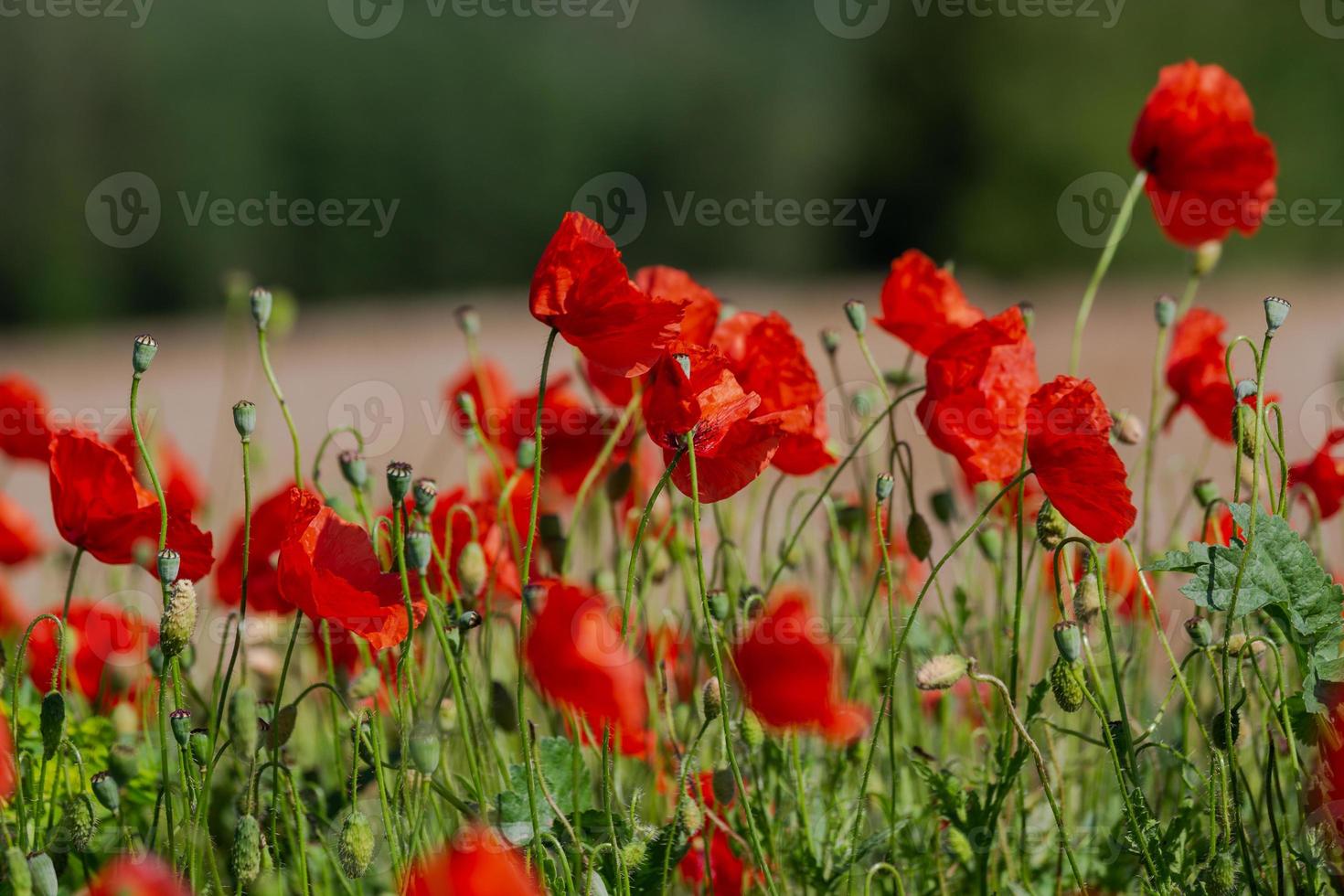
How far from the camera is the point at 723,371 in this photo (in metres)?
0.88

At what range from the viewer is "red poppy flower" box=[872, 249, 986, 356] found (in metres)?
1.09

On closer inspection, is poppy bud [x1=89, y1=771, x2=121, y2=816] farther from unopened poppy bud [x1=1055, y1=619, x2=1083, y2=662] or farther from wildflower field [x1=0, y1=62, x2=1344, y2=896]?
unopened poppy bud [x1=1055, y1=619, x2=1083, y2=662]

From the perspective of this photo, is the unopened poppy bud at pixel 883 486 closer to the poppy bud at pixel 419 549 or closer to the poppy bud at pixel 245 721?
the poppy bud at pixel 419 549

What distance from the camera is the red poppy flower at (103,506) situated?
3.10ft

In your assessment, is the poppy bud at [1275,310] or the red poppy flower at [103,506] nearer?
the poppy bud at [1275,310]

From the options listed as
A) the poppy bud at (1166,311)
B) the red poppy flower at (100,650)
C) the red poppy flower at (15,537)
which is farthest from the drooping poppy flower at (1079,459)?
the red poppy flower at (15,537)

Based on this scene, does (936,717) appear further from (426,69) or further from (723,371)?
(426,69)

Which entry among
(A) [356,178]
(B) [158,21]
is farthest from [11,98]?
(A) [356,178]

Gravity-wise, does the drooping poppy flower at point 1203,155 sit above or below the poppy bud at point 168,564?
above

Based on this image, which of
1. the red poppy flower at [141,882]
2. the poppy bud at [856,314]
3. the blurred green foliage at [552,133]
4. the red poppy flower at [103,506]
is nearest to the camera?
the red poppy flower at [141,882]

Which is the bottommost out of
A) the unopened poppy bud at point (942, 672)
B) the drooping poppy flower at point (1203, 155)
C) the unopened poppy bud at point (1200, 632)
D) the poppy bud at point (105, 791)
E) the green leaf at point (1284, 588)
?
the poppy bud at point (105, 791)

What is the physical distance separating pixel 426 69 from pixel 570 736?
11245mm

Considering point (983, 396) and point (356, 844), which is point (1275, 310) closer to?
point (983, 396)

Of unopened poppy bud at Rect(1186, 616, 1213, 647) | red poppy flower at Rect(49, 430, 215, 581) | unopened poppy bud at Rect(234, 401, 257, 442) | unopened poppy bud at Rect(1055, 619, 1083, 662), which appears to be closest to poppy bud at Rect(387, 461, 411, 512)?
unopened poppy bud at Rect(234, 401, 257, 442)
